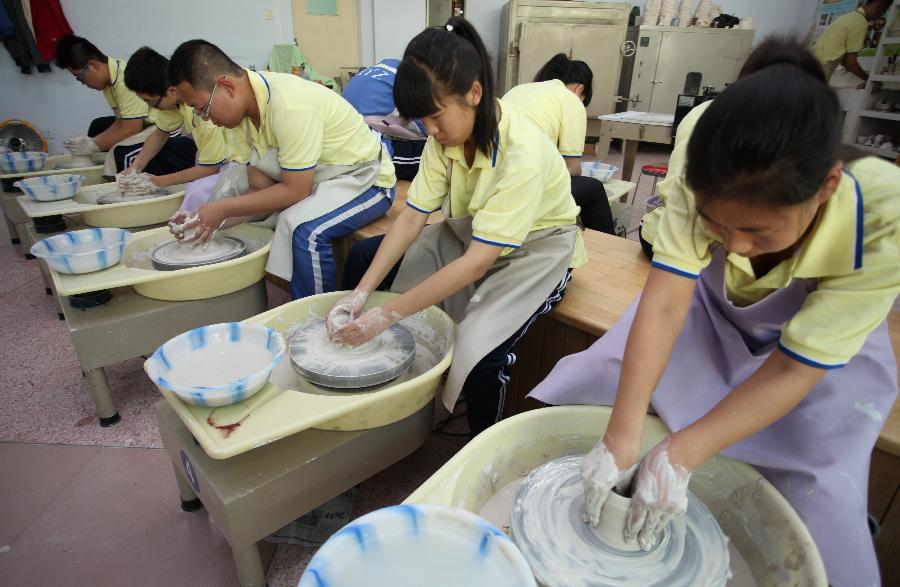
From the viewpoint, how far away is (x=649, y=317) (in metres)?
0.89

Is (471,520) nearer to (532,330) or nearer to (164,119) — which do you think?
(532,330)

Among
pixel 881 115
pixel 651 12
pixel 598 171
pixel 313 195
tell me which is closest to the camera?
pixel 313 195

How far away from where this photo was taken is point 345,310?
1459 millimetres

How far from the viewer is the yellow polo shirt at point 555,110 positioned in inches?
98.0

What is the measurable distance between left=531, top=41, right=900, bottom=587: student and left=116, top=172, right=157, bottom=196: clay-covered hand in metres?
2.66

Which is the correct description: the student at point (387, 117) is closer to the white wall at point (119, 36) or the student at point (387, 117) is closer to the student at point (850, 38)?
the white wall at point (119, 36)

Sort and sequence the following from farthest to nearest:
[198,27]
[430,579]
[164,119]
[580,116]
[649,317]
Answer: [198,27], [164,119], [580,116], [649,317], [430,579]

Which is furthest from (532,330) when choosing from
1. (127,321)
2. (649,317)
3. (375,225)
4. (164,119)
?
(164,119)

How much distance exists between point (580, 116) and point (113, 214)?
238cm

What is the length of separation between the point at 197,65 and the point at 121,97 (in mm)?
2056

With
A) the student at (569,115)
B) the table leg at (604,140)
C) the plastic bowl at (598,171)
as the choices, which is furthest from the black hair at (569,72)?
the table leg at (604,140)

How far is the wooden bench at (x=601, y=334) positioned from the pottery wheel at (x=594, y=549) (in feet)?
1.66

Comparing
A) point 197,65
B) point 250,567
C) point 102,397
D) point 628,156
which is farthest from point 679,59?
point 250,567

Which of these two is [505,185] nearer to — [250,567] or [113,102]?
[250,567]
